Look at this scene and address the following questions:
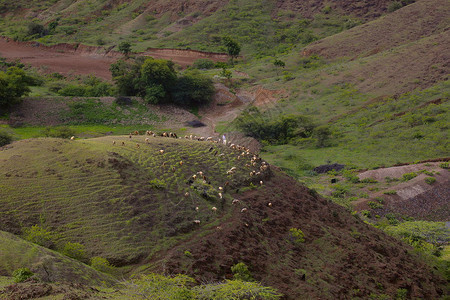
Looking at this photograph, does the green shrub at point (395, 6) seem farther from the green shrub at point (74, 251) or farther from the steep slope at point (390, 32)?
the green shrub at point (74, 251)

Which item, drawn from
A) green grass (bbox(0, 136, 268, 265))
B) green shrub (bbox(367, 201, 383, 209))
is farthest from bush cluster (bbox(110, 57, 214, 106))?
green grass (bbox(0, 136, 268, 265))

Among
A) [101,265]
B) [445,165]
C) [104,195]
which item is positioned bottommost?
[445,165]

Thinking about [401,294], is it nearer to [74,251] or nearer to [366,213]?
[74,251]

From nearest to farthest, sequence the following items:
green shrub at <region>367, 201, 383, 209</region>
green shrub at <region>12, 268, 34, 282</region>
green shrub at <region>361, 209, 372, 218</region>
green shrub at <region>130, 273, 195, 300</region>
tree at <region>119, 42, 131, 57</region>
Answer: green shrub at <region>12, 268, 34, 282</region>
green shrub at <region>130, 273, 195, 300</region>
green shrub at <region>361, 209, 372, 218</region>
green shrub at <region>367, 201, 383, 209</region>
tree at <region>119, 42, 131, 57</region>

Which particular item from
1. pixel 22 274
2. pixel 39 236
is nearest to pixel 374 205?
pixel 39 236

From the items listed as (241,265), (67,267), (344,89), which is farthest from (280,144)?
(67,267)

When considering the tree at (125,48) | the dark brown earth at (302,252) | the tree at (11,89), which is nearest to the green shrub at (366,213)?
the dark brown earth at (302,252)

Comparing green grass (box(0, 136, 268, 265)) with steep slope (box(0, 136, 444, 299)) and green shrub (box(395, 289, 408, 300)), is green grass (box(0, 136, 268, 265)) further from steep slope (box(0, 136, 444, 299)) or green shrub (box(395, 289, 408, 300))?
green shrub (box(395, 289, 408, 300))
